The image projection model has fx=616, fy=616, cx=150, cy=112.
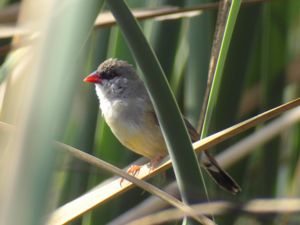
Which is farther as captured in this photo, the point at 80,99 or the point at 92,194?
the point at 80,99

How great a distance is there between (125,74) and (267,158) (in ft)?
4.10

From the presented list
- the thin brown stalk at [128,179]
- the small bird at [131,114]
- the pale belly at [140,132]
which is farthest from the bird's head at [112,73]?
the thin brown stalk at [128,179]

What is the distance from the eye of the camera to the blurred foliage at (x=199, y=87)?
295 centimetres

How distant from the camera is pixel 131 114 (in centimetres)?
379

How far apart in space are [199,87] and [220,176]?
2.16 ft

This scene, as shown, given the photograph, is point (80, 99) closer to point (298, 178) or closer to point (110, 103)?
point (110, 103)

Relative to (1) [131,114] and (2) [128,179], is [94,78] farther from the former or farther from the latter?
(2) [128,179]

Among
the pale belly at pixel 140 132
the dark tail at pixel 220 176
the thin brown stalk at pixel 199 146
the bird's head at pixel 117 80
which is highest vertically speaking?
the thin brown stalk at pixel 199 146

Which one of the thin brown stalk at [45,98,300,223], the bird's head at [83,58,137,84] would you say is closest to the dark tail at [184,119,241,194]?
the bird's head at [83,58,137,84]

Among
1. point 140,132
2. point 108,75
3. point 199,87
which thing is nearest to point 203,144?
point 199,87

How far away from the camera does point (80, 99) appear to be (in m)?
3.40

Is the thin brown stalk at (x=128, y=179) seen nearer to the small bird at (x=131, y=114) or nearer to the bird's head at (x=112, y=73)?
the small bird at (x=131, y=114)

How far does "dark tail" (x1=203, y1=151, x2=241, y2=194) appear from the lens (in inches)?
129

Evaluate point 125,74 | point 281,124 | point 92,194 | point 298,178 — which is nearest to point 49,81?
point 92,194
